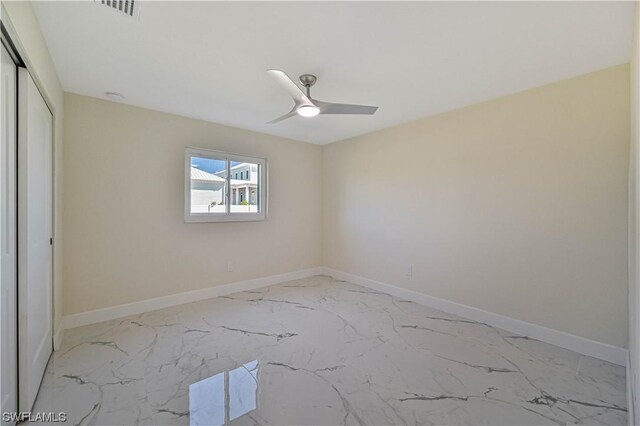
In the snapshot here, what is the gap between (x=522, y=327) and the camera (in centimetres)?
265

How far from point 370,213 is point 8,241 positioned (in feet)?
11.7

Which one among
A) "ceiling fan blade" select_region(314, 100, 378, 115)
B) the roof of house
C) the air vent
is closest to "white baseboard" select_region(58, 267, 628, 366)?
the roof of house

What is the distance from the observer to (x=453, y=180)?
3.19 meters

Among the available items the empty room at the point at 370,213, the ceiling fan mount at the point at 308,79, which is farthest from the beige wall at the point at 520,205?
the ceiling fan mount at the point at 308,79

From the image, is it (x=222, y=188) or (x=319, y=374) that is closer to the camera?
(x=319, y=374)

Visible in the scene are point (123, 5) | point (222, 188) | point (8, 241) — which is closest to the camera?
point (8, 241)

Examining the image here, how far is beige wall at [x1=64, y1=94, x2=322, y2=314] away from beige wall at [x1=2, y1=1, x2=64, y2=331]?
20 centimetres

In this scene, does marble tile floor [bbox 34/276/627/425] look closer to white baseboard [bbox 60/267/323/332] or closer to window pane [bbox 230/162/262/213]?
white baseboard [bbox 60/267/323/332]

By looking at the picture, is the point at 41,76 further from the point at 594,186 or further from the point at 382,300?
the point at 594,186

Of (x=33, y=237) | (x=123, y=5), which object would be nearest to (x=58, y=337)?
(x=33, y=237)

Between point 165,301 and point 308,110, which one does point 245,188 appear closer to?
point 165,301

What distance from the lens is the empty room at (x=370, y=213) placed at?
1628mm

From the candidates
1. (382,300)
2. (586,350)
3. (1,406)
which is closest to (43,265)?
(1,406)

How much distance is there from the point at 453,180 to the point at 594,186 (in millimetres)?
1166
